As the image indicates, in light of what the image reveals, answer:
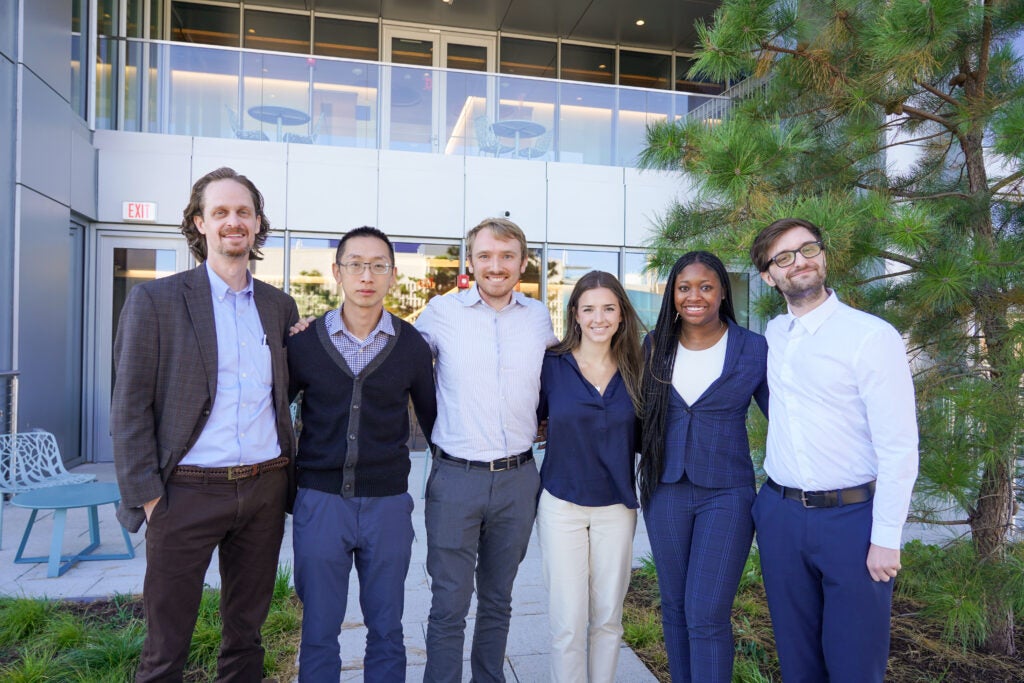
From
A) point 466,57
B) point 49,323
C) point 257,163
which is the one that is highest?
point 466,57

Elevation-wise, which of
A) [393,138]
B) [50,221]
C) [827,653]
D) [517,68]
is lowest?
[827,653]

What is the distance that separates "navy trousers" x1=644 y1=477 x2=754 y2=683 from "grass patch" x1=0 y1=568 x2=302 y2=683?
5.63 ft

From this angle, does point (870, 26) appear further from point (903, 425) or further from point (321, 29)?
point (321, 29)

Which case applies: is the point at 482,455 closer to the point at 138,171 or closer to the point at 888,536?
the point at 888,536

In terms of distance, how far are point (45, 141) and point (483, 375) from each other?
6248 millimetres

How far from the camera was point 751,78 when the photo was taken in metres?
3.47

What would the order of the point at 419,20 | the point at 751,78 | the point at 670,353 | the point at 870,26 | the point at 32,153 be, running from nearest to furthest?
the point at 670,353
the point at 870,26
the point at 751,78
the point at 32,153
the point at 419,20

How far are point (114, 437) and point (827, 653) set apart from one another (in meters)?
2.35

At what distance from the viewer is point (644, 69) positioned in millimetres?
11445

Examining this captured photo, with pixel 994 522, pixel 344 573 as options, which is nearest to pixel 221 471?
pixel 344 573

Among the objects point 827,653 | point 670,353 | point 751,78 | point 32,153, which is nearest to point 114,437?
point 670,353

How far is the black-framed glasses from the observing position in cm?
227

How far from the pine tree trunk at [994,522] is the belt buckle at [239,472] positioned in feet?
9.32

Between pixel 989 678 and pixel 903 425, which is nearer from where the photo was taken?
pixel 903 425
